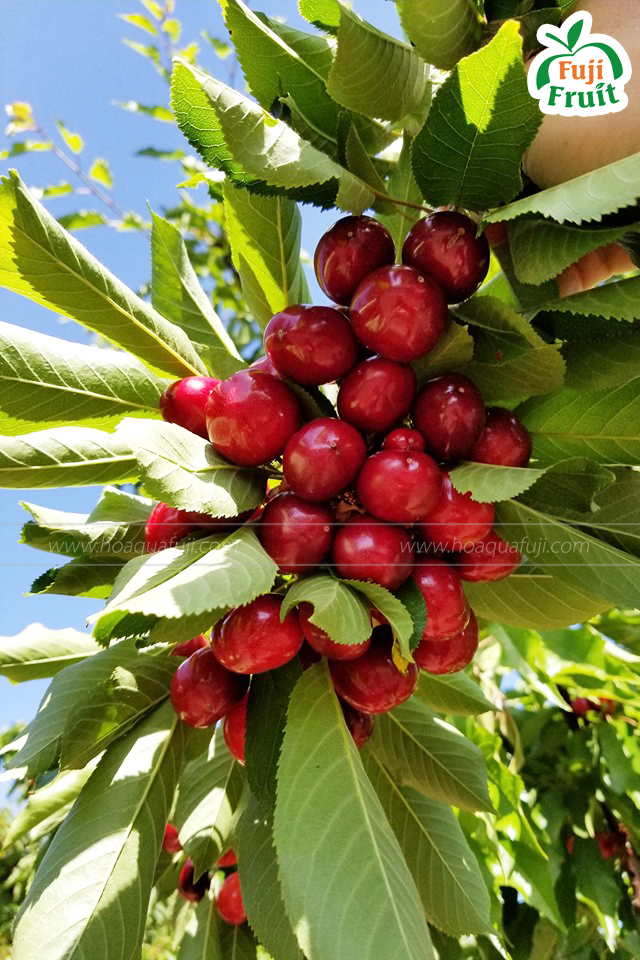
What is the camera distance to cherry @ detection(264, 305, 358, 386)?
780mm

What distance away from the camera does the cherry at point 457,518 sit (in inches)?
29.4

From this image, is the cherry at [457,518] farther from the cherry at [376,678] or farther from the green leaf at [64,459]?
the green leaf at [64,459]

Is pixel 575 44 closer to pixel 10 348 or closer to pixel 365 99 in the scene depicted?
pixel 365 99

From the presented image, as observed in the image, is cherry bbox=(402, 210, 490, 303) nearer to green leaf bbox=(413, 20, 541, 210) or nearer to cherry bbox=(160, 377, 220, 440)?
green leaf bbox=(413, 20, 541, 210)

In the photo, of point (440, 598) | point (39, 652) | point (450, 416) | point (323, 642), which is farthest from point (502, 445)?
point (39, 652)

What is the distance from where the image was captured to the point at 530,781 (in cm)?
203

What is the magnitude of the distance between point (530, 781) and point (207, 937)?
1.05 metres

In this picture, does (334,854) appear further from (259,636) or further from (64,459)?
(64,459)

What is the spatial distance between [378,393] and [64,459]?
370mm

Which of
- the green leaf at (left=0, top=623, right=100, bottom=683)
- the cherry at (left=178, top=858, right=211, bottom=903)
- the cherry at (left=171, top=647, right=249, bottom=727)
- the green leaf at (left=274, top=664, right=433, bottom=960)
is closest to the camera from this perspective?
the green leaf at (left=274, top=664, right=433, bottom=960)

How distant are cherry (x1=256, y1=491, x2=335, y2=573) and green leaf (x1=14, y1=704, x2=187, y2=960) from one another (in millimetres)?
359

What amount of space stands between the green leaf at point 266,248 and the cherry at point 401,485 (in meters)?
0.37

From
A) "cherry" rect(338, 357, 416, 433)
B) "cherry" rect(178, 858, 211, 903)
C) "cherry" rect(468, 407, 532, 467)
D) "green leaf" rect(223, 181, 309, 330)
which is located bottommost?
"cherry" rect(178, 858, 211, 903)

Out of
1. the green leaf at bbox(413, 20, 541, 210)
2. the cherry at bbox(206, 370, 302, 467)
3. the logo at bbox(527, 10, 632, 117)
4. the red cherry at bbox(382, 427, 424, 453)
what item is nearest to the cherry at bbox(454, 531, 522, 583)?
the red cherry at bbox(382, 427, 424, 453)
